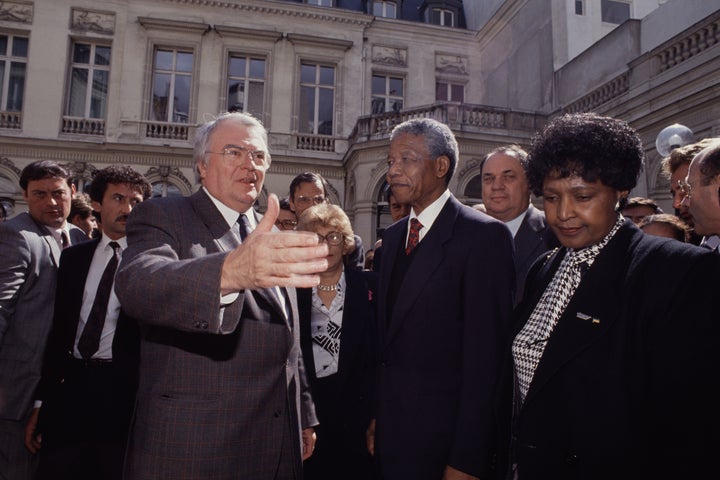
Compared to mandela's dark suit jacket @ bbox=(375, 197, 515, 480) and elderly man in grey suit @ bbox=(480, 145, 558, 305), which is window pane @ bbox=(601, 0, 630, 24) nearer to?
elderly man in grey suit @ bbox=(480, 145, 558, 305)

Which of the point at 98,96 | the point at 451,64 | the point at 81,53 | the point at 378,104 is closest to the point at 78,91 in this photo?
the point at 98,96

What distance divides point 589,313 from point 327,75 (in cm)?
1626

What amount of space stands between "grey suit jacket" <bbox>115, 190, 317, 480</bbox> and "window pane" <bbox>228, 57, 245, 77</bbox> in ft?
50.7

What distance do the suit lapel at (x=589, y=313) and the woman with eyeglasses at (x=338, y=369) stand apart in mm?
1388

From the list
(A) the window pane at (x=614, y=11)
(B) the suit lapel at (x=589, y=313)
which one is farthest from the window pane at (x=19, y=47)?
(B) the suit lapel at (x=589, y=313)

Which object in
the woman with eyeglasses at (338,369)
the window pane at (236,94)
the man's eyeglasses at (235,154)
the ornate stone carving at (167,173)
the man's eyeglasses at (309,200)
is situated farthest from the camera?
the window pane at (236,94)

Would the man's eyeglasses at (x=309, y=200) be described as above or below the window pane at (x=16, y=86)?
below

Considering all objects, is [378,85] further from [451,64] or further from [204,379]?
[204,379]

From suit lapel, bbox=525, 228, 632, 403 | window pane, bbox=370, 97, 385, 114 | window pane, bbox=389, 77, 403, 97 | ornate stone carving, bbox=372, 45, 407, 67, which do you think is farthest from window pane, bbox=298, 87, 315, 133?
suit lapel, bbox=525, 228, 632, 403

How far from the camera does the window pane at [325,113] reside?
650 inches

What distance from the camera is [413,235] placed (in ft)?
8.09

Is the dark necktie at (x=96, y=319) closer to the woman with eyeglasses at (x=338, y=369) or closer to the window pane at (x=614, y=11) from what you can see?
the woman with eyeglasses at (x=338, y=369)

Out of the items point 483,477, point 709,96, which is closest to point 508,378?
point 483,477

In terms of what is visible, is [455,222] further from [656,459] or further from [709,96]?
[709,96]
